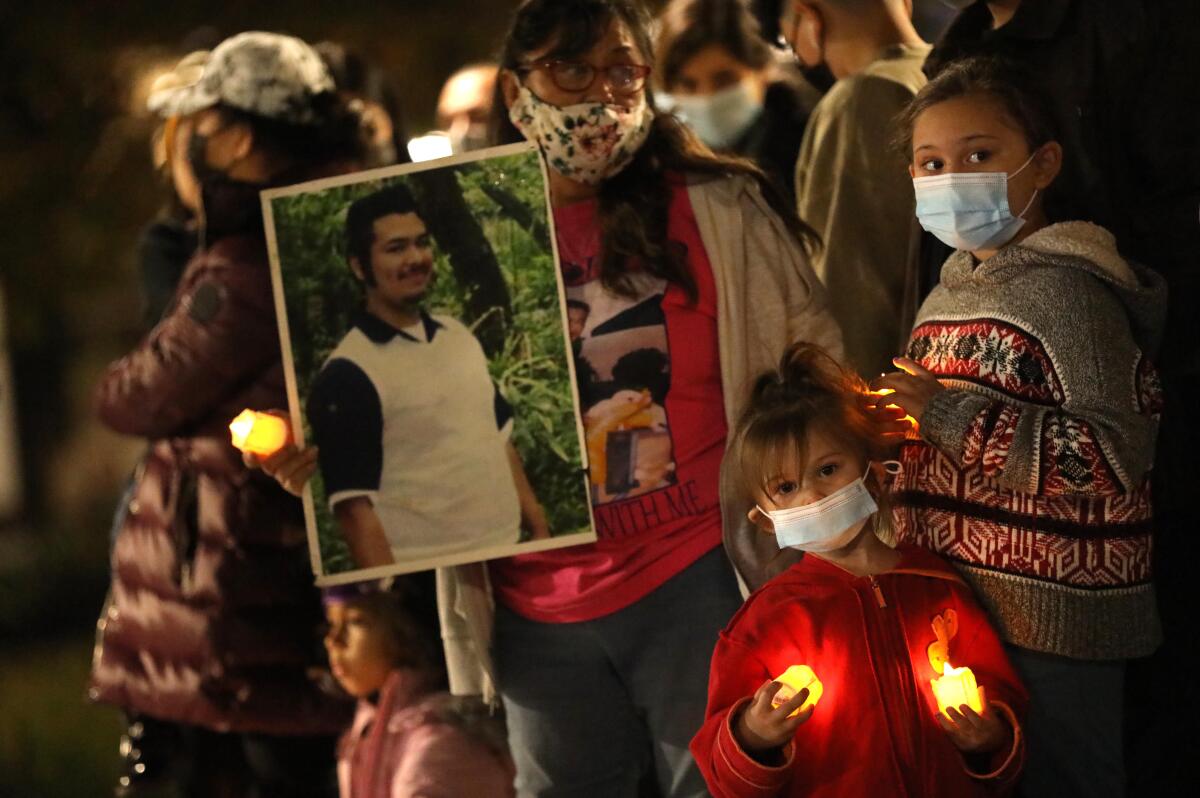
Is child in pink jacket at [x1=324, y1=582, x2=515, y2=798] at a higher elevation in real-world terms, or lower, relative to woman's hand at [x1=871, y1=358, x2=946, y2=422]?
lower

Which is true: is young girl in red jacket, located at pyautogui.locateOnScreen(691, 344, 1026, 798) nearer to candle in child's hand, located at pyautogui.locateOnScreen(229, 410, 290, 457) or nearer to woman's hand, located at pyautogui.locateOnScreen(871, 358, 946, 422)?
woman's hand, located at pyautogui.locateOnScreen(871, 358, 946, 422)

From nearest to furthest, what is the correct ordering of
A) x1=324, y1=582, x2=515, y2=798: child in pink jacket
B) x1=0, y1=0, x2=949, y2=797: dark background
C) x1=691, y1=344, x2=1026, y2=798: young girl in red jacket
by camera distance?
x1=691, y1=344, x2=1026, y2=798: young girl in red jacket → x1=324, y1=582, x2=515, y2=798: child in pink jacket → x1=0, y1=0, x2=949, y2=797: dark background

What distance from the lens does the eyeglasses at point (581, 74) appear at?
2.57 metres

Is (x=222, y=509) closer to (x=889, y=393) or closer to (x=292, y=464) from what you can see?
(x=292, y=464)

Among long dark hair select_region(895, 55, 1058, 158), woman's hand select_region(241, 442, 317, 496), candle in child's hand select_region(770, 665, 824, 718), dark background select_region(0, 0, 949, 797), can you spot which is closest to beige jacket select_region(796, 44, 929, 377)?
long dark hair select_region(895, 55, 1058, 158)

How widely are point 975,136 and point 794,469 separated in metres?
0.54

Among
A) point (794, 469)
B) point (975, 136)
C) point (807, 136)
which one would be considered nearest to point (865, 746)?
point (794, 469)

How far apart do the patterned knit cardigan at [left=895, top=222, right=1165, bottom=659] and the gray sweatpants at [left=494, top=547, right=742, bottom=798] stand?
1.46 feet

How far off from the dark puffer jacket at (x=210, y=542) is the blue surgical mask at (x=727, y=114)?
1053mm

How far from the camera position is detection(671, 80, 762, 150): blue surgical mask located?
3.59m

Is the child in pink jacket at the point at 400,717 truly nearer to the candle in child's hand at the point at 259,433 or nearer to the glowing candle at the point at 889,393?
the candle in child's hand at the point at 259,433

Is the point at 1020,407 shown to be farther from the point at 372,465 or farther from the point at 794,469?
the point at 372,465

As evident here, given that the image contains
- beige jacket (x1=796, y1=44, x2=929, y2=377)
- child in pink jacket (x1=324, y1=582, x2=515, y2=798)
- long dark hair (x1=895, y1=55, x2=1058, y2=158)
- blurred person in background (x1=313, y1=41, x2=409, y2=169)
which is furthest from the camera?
blurred person in background (x1=313, y1=41, x2=409, y2=169)

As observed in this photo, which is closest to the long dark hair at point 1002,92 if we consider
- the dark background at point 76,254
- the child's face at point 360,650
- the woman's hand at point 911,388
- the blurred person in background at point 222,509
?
the woman's hand at point 911,388
